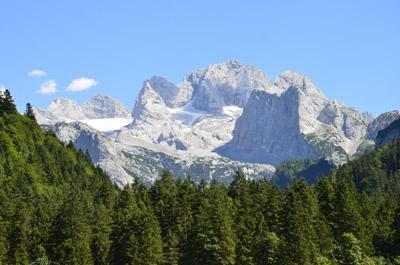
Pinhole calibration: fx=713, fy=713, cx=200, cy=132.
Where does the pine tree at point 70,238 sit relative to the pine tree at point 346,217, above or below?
below

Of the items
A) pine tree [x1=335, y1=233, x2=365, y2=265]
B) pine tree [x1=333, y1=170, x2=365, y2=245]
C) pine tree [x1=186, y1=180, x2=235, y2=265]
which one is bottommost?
pine tree [x1=335, y1=233, x2=365, y2=265]

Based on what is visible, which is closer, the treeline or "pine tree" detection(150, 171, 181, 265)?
the treeline

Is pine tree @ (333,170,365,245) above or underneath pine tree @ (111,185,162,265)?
above

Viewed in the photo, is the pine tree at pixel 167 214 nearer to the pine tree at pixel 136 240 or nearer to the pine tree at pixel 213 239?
the pine tree at pixel 136 240

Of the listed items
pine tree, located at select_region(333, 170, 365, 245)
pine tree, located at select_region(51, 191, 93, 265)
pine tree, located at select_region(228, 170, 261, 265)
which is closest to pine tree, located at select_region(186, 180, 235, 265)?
pine tree, located at select_region(228, 170, 261, 265)

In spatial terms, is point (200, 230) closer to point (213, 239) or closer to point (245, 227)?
point (213, 239)

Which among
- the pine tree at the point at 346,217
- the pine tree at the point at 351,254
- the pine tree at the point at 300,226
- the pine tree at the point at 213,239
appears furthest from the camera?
the pine tree at the point at 346,217

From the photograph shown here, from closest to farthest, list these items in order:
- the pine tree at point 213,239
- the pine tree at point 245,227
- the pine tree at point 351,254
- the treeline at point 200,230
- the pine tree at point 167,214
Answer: the pine tree at point 351,254 < the treeline at point 200,230 < the pine tree at point 213,239 < the pine tree at point 245,227 < the pine tree at point 167,214

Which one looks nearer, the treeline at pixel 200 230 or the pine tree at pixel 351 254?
the pine tree at pixel 351 254

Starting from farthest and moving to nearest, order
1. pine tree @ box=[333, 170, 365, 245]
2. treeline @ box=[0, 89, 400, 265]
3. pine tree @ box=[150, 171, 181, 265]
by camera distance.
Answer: pine tree @ box=[333, 170, 365, 245], pine tree @ box=[150, 171, 181, 265], treeline @ box=[0, 89, 400, 265]

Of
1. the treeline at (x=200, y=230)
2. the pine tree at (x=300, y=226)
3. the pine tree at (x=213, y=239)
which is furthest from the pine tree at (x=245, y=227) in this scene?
the pine tree at (x=300, y=226)

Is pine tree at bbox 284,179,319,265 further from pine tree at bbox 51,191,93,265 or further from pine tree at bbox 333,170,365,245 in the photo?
pine tree at bbox 51,191,93,265

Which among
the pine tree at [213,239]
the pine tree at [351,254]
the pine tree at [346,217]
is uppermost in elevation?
the pine tree at [346,217]

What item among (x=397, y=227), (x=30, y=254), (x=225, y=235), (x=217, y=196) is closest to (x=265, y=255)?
(x=225, y=235)
